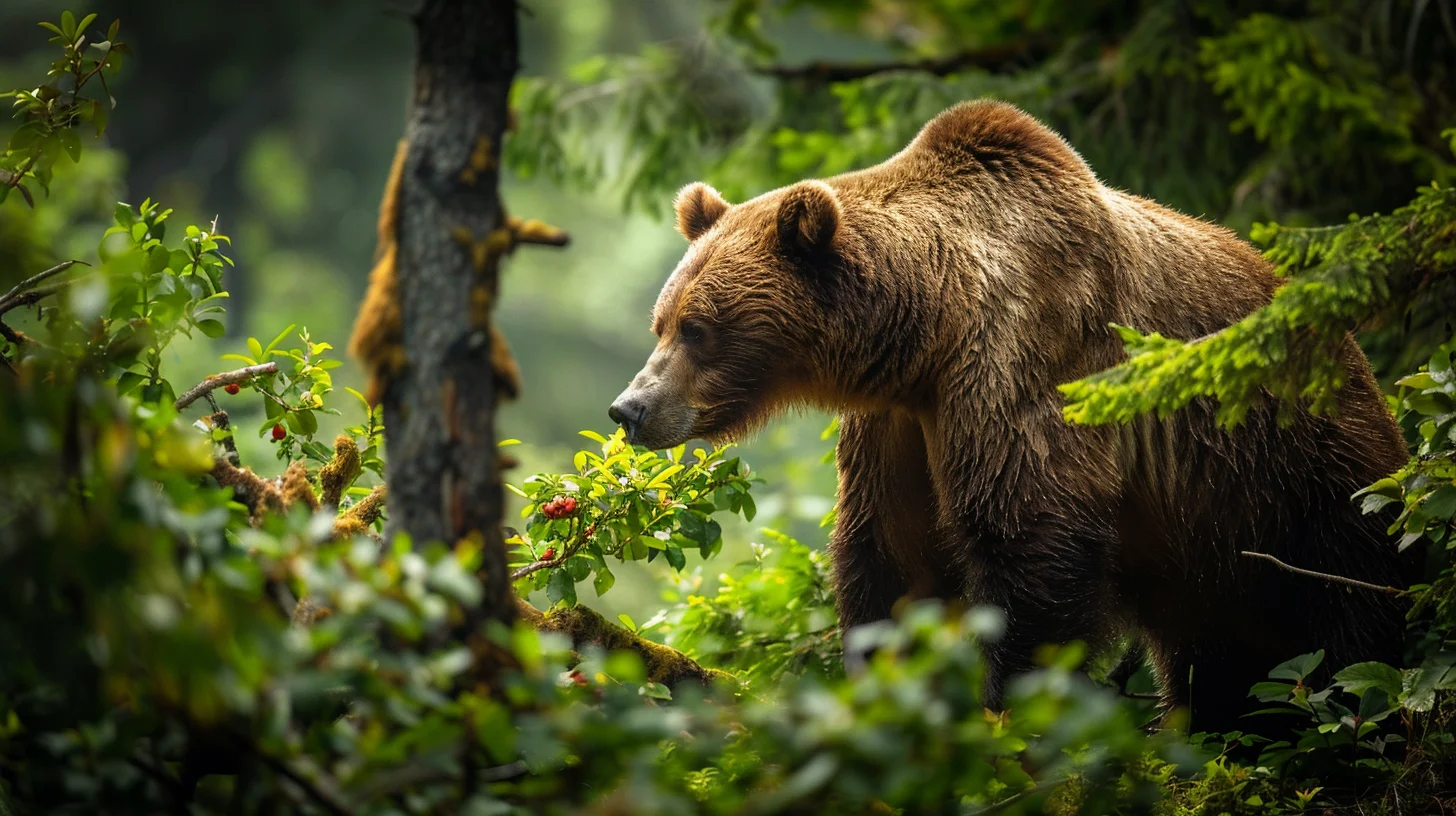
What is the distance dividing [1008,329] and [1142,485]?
30.8 inches

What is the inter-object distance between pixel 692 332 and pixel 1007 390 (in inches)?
45.0

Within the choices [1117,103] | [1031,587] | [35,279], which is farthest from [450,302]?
[1117,103]

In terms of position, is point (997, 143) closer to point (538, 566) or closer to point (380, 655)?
point (538, 566)

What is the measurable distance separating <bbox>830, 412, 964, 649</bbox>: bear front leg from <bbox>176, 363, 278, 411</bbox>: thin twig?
6.77ft

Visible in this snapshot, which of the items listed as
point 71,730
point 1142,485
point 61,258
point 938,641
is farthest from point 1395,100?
Answer: point 71,730

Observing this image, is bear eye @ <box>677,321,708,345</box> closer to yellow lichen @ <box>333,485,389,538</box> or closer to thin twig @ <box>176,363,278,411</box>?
yellow lichen @ <box>333,485,389,538</box>

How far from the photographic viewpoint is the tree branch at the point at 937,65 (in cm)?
795

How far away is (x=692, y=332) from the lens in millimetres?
4215

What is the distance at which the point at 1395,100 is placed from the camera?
6.37 m

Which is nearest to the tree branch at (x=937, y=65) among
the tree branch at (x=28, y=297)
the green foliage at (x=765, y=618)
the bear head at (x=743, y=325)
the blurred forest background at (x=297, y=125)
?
the bear head at (x=743, y=325)

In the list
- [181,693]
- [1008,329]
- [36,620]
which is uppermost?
[1008,329]

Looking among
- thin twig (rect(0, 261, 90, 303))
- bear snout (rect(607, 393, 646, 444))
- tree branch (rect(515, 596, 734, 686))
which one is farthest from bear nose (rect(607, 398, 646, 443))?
thin twig (rect(0, 261, 90, 303))

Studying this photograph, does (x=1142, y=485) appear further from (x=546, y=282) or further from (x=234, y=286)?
(x=546, y=282)

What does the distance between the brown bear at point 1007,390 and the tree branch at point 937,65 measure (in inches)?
149
